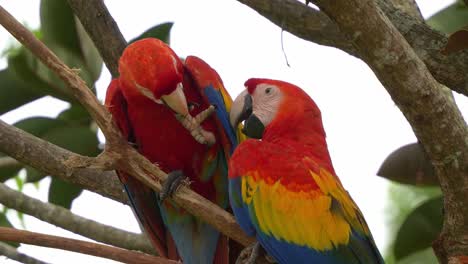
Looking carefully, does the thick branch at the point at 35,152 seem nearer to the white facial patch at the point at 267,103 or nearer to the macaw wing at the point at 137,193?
the macaw wing at the point at 137,193

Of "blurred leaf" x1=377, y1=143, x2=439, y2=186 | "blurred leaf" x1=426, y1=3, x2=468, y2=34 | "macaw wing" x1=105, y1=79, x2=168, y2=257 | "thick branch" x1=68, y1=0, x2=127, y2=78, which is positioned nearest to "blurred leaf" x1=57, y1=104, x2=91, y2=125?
"thick branch" x1=68, y1=0, x2=127, y2=78

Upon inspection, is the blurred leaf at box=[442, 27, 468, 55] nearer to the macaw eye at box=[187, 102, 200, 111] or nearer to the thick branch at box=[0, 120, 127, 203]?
the macaw eye at box=[187, 102, 200, 111]

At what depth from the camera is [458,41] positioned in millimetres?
2326

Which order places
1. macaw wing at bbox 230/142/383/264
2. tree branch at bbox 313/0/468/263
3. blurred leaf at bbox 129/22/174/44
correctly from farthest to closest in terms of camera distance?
blurred leaf at bbox 129/22/174/44
macaw wing at bbox 230/142/383/264
tree branch at bbox 313/0/468/263

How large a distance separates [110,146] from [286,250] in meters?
0.56

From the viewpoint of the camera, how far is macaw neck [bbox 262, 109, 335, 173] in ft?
8.62

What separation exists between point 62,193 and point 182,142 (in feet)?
2.47

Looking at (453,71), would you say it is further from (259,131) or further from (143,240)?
(143,240)

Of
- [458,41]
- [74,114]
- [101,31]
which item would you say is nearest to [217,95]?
[101,31]

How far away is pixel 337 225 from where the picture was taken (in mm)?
2402

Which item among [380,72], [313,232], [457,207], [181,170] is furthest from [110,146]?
[457,207]

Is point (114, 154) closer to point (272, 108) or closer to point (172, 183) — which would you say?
point (172, 183)

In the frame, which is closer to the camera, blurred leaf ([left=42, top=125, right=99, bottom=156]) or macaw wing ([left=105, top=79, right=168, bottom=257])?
macaw wing ([left=105, top=79, right=168, bottom=257])

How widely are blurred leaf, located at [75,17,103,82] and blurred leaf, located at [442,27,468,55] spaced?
4.58ft
